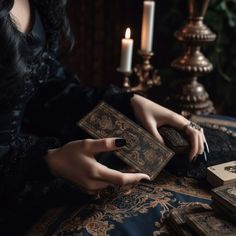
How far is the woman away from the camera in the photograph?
2.55 feet

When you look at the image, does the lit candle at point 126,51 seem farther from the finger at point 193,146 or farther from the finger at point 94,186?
the finger at point 94,186

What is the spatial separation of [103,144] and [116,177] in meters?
0.06

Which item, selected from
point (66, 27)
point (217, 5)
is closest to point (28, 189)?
point (66, 27)

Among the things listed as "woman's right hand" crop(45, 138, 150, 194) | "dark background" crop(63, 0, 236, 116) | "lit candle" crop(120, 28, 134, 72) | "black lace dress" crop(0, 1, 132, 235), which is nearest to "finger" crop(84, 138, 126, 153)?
"woman's right hand" crop(45, 138, 150, 194)

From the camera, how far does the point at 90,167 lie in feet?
2.48

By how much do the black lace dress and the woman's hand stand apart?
52 mm

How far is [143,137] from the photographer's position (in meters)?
0.85

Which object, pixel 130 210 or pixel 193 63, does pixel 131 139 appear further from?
pixel 193 63

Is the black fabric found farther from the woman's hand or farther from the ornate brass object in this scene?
the ornate brass object

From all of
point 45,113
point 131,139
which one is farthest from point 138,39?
point 131,139

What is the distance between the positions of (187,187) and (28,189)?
1.08 ft

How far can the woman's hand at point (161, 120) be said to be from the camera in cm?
91

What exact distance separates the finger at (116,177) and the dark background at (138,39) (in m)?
1.56

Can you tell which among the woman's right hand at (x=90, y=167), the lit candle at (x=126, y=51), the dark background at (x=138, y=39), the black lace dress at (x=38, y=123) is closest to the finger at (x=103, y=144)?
the woman's right hand at (x=90, y=167)
